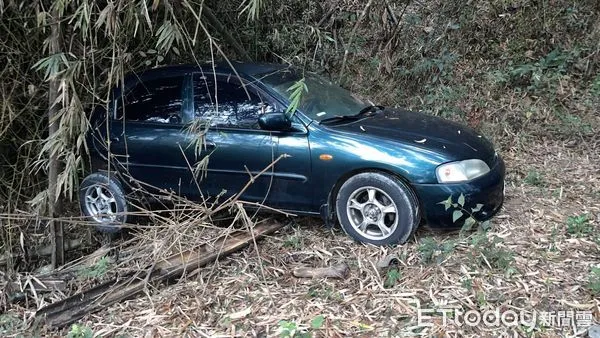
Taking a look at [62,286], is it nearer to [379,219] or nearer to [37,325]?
[37,325]

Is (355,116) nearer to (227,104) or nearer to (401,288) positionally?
(227,104)

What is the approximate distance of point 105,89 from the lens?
4.98 m

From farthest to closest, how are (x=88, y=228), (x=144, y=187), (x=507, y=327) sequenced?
(x=88, y=228), (x=144, y=187), (x=507, y=327)

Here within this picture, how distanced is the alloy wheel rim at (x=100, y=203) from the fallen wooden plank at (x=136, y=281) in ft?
3.68

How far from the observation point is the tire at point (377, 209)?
12.9 feet

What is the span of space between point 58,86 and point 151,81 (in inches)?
31.9

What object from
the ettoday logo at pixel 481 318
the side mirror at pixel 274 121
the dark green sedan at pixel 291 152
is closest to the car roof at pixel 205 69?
the dark green sedan at pixel 291 152

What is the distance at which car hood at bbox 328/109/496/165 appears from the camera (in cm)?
407

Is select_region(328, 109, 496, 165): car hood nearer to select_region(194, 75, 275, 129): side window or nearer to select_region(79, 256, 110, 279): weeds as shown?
select_region(194, 75, 275, 129): side window

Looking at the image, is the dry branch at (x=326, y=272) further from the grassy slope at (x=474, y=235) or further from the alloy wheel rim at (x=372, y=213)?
the alloy wheel rim at (x=372, y=213)

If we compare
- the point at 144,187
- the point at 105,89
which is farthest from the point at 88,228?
the point at 105,89

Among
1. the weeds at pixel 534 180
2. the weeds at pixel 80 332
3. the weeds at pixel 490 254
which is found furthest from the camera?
the weeds at pixel 534 180

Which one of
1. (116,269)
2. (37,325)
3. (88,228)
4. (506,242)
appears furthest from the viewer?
(88,228)

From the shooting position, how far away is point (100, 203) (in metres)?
5.06
